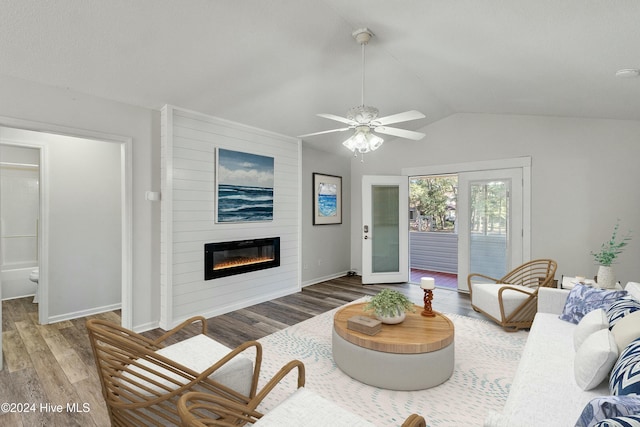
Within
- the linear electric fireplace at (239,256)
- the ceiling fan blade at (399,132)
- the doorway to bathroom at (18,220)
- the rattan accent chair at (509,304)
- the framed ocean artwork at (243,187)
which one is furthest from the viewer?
the doorway to bathroom at (18,220)

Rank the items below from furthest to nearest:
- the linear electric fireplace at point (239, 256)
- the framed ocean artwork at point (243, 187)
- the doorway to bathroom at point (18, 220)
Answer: the doorway to bathroom at point (18, 220), the framed ocean artwork at point (243, 187), the linear electric fireplace at point (239, 256)

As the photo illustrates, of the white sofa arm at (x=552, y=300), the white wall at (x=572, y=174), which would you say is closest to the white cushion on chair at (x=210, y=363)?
the white sofa arm at (x=552, y=300)

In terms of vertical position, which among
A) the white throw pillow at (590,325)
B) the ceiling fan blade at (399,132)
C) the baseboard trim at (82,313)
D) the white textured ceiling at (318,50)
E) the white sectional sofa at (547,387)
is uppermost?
the white textured ceiling at (318,50)

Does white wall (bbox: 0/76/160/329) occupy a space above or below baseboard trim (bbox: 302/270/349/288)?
above

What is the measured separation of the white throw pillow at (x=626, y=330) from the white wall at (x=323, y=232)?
4452mm

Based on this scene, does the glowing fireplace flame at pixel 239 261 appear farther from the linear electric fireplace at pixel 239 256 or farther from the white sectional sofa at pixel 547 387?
the white sectional sofa at pixel 547 387

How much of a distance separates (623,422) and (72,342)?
436cm

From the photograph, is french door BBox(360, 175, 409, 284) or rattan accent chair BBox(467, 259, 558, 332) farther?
french door BBox(360, 175, 409, 284)

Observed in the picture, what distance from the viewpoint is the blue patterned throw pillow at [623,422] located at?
0.91 m

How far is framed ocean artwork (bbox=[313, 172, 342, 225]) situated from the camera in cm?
600

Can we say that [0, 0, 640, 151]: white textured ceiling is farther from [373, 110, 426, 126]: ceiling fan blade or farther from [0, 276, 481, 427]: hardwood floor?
[0, 276, 481, 427]: hardwood floor

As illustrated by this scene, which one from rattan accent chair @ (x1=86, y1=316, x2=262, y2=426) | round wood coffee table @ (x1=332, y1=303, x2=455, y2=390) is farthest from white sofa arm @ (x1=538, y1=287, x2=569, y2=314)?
rattan accent chair @ (x1=86, y1=316, x2=262, y2=426)

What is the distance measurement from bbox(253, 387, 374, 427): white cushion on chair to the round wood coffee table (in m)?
1.14

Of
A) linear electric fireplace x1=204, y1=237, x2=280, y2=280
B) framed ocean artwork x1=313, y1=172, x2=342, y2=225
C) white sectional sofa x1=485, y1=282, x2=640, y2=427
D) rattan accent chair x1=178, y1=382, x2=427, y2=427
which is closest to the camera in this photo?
rattan accent chair x1=178, y1=382, x2=427, y2=427
